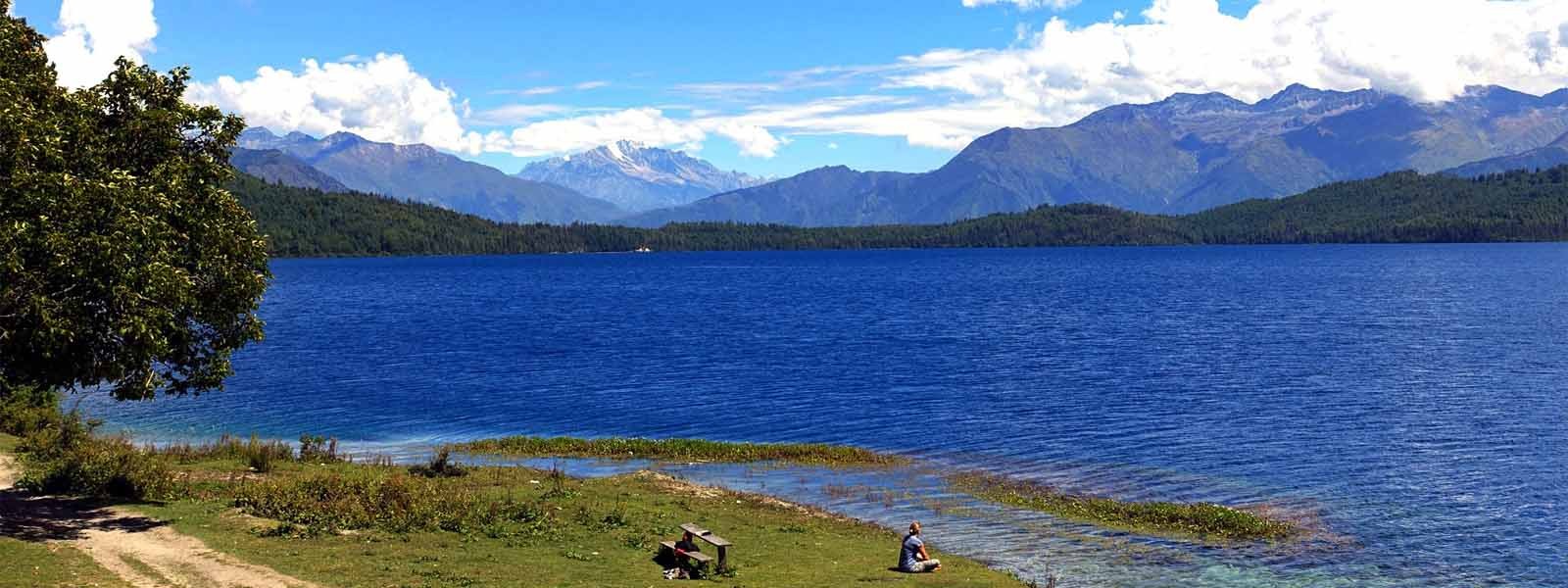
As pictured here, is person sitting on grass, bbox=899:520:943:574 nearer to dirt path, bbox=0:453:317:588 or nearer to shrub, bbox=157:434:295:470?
dirt path, bbox=0:453:317:588

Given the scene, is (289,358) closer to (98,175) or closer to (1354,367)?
(98,175)

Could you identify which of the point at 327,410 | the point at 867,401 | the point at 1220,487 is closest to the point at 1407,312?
the point at 867,401

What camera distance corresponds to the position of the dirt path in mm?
30031

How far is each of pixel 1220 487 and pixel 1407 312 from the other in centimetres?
11354

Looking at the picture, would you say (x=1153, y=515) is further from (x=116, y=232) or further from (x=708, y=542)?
(x=116, y=232)

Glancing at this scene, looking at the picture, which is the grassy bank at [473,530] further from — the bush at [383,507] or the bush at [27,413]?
the bush at [27,413]

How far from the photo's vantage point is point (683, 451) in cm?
5922

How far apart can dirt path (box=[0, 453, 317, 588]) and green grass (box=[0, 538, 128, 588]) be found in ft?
1.48

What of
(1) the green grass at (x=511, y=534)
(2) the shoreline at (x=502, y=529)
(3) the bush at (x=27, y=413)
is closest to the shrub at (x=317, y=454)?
(2) the shoreline at (x=502, y=529)

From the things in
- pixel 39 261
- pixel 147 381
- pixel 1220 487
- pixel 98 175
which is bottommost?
pixel 1220 487

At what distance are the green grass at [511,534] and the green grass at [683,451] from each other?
1105cm

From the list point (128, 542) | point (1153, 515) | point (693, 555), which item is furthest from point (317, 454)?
point (1153, 515)

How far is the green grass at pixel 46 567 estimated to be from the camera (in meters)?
28.3

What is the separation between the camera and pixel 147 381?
33469 mm
